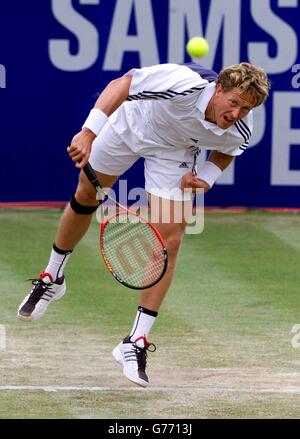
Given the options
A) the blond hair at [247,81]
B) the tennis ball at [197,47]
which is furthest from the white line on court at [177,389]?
the tennis ball at [197,47]

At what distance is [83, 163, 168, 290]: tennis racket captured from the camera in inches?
249

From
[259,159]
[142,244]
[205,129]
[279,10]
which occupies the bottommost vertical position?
[259,159]

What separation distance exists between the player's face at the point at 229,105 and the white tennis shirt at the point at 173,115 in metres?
0.07

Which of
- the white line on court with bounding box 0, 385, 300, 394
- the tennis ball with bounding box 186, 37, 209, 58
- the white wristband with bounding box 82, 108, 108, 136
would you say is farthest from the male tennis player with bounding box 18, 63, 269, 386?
the tennis ball with bounding box 186, 37, 209, 58

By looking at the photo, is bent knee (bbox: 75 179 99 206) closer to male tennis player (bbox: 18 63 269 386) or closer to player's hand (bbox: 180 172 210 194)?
male tennis player (bbox: 18 63 269 386)

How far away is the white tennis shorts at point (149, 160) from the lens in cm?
668

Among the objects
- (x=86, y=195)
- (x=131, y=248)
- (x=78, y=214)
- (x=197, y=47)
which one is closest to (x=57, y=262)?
(x=78, y=214)

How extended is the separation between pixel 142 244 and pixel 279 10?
18.7 ft

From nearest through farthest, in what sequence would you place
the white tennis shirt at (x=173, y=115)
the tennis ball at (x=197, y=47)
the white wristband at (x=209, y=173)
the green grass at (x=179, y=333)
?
the green grass at (x=179, y=333), the white tennis shirt at (x=173, y=115), the white wristband at (x=209, y=173), the tennis ball at (x=197, y=47)

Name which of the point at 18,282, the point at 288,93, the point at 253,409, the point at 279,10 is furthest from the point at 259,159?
the point at 253,409

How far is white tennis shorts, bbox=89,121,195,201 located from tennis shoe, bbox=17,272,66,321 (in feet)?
2.49

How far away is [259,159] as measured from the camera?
11.9 metres

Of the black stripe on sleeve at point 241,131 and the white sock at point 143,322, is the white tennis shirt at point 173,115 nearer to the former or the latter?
the black stripe on sleeve at point 241,131

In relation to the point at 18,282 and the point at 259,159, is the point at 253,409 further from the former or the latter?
the point at 259,159
